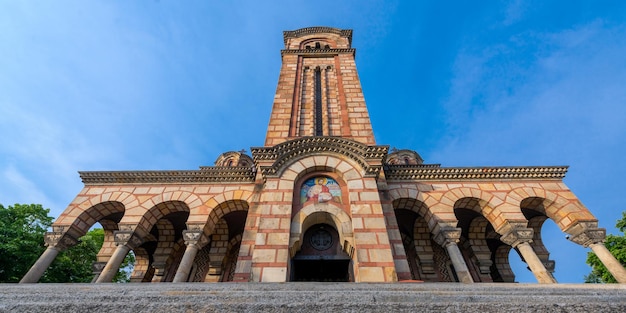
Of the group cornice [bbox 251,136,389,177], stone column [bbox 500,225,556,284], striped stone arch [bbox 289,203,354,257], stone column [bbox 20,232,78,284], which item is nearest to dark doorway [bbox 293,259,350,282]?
striped stone arch [bbox 289,203,354,257]

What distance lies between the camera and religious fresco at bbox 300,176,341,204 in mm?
9148

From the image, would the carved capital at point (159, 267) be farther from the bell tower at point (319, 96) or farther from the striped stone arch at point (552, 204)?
the striped stone arch at point (552, 204)

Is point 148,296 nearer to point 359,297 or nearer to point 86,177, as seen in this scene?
point 359,297

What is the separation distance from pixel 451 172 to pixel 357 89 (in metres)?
6.30

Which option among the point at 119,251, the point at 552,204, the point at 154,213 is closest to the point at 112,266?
the point at 119,251

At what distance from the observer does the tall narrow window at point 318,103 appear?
508 inches

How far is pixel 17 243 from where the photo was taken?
573 inches

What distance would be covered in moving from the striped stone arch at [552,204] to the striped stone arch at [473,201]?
0.48 meters

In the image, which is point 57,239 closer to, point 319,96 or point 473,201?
point 319,96

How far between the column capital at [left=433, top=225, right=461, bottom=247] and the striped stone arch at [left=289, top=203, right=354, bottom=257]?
11.3ft

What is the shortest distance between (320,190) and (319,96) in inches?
272

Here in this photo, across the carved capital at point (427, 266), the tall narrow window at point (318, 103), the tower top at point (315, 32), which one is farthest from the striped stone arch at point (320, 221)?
the tower top at point (315, 32)

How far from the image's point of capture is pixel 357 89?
47.2ft

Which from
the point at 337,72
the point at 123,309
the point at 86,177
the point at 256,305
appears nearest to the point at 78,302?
the point at 123,309
